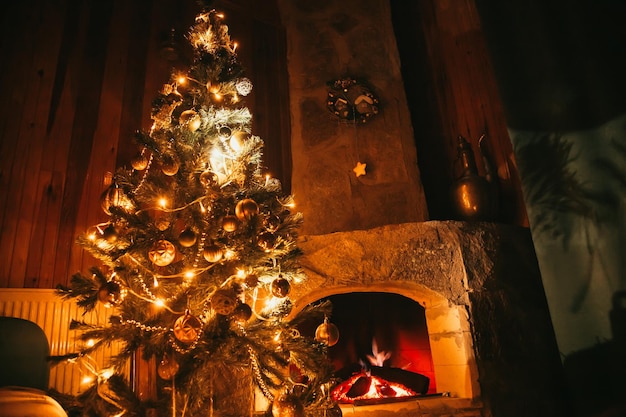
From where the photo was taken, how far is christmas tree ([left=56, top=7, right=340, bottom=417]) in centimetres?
152

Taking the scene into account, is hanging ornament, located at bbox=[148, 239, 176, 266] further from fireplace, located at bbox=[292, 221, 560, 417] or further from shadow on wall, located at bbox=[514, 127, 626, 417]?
shadow on wall, located at bbox=[514, 127, 626, 417]

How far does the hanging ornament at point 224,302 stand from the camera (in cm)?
146

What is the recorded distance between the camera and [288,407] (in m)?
1.48

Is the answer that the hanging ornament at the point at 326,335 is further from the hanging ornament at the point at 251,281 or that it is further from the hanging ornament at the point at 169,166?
the hanging ornament at the point at 169,166

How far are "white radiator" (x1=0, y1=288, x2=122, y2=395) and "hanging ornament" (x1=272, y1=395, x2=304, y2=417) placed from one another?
1.14m

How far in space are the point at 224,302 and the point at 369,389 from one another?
1358 millimetres

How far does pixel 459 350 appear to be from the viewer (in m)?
2.13

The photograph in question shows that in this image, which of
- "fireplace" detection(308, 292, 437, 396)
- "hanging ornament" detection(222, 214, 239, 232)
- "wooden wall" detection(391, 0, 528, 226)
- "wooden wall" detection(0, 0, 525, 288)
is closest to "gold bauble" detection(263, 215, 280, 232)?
"hanging ornament" detection(222, 214, 239, 232)

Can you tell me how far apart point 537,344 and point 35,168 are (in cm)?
289

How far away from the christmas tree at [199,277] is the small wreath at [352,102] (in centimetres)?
103

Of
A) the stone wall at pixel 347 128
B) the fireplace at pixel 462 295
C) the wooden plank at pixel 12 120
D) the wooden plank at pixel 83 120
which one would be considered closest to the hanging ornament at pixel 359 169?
the stone wall at pixel 347 128

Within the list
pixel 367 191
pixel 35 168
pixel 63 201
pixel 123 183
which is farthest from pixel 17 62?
pixel 367 191

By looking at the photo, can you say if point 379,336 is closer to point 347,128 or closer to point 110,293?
point 347,128

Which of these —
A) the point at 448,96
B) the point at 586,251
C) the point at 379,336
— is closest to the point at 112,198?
the point at 379,336
